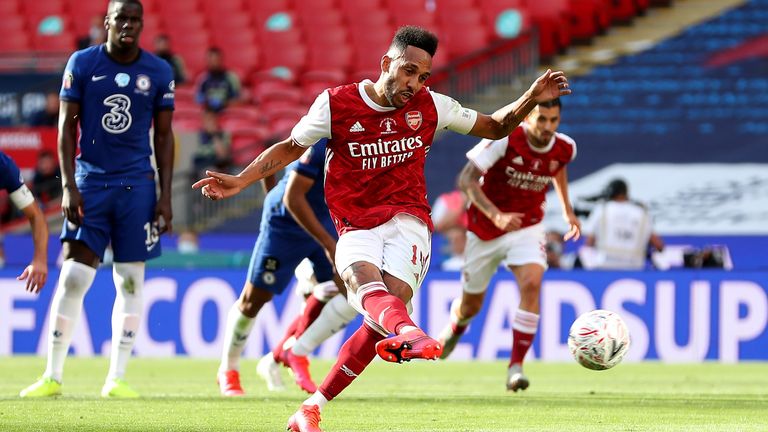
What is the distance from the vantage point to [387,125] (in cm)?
697

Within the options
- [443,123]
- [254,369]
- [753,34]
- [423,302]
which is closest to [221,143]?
[423,302]

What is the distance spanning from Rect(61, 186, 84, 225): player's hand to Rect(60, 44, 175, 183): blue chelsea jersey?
24cm

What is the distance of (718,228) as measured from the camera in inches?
768

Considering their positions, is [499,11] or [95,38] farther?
[499,11]

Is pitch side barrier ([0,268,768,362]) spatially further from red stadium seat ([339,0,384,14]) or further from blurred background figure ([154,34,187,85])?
red stadium seat ([339,0,384,14])

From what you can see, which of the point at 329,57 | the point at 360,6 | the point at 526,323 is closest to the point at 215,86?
the point at 329,57

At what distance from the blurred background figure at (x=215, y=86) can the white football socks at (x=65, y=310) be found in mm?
11156

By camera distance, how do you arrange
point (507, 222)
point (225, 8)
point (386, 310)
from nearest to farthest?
point (386, 310)
point (507, 222)
point (225, 8)

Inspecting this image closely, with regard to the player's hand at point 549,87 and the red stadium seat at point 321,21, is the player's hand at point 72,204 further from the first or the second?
the red stadium seat at point 321,21

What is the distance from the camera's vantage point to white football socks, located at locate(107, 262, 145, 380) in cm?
904

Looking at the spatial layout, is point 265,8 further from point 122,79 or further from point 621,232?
point 122,79

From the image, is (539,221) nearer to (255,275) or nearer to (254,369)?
(255,275)

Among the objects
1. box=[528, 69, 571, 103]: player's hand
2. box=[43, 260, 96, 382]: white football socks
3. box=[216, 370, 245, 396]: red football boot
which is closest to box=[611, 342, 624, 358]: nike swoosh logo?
box=[528, 69, 571, 103]: player's hand

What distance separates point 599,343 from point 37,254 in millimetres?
3431
